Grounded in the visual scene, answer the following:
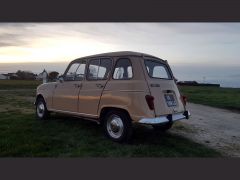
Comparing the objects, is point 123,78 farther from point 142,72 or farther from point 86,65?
point 86,65

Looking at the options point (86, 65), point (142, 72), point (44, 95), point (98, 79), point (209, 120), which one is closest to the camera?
point (142, 72)

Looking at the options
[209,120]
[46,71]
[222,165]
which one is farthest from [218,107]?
[222,165]

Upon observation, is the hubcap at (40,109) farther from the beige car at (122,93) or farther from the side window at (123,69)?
the side window at (123,69)

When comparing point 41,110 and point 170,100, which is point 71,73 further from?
point 170,100

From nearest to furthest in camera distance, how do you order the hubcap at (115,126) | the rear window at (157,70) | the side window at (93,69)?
the hubcap at (115,126)
the rear window at (157,70)
the side window at (93,69)

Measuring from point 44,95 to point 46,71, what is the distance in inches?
45.1

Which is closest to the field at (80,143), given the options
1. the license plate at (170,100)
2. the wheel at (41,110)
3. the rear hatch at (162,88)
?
the wheel at (41,110)

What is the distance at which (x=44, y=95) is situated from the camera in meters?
Result: 9.16

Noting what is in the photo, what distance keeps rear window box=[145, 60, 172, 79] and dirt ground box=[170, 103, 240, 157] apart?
179 cm

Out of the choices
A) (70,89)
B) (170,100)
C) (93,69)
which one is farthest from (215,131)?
(70,89)

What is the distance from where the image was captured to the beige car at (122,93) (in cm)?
629

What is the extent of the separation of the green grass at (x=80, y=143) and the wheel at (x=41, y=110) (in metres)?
0.53

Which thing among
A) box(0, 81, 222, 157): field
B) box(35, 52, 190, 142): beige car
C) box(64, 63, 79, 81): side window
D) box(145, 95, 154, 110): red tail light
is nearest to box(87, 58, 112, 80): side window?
box(35, 52, 190, 142): beige car

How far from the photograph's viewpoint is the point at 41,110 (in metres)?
9.37
